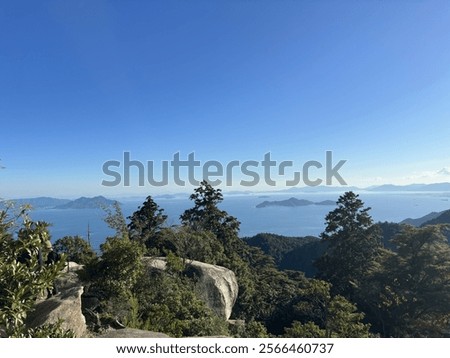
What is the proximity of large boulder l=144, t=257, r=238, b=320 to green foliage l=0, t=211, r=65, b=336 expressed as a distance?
902 centimetres

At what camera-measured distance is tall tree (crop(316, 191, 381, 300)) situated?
28.0 m

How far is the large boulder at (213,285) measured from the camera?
1422cm

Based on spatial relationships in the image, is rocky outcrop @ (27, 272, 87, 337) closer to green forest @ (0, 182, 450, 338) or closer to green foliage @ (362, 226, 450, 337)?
green forest @ (0, 182, 450, 338)

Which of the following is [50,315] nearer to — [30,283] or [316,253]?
[30,283]

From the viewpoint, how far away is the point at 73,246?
70.5 ft

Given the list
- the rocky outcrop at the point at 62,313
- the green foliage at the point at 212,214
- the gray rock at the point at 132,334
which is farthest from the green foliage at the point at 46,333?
the green foliage at the point at 212,214

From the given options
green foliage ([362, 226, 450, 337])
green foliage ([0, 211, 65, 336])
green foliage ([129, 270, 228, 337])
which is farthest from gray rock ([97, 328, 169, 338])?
green foliage ([362, 226, 450, 337])

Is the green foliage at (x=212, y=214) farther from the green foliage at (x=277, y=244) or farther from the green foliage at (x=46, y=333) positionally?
the green foliage at (x=277, y=244)

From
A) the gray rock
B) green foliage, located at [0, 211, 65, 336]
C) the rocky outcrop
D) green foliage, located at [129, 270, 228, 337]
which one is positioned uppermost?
green foliage, located at [0, 211, 65, 336]

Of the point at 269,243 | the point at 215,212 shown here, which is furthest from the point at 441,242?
the point at 269,243

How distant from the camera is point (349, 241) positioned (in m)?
28.4

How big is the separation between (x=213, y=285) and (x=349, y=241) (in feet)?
60.4

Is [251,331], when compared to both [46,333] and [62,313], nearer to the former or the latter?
[62,313]

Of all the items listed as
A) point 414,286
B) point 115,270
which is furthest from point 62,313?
point 414,286
